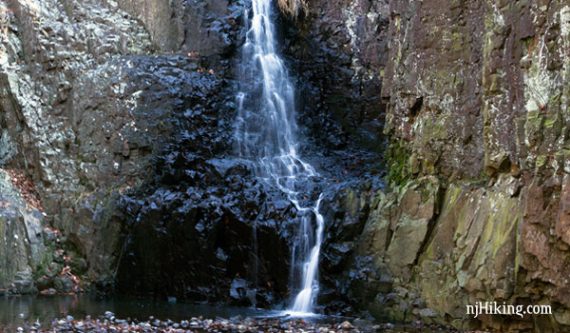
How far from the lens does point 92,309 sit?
11.9m

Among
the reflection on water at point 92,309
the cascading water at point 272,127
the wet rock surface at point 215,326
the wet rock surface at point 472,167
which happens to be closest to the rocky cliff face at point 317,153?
the wet rock surface at point 472,167

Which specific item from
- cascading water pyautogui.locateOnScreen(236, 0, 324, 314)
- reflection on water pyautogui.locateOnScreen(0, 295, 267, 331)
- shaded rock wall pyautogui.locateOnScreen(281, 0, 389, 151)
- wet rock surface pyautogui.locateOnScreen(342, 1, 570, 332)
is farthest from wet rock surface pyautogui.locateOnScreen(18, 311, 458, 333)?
shaded rock wall pyautogui.locateOnScreen(281, 0, 389, 151)

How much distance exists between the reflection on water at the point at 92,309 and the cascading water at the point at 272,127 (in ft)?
5.67

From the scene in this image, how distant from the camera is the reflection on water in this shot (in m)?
11.1

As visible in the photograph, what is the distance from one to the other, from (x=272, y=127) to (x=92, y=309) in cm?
597

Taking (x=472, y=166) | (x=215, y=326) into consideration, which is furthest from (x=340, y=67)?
(x=215, y=326)

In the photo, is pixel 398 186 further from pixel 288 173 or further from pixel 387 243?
pixel 288 173

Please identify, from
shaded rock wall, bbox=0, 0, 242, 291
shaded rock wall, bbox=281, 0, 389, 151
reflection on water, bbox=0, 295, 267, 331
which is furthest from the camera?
shaded rock wall, bbox=281, 0, 389, 151

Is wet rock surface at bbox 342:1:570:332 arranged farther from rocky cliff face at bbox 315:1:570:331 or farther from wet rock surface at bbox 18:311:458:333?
wet rock surface at bbox 18:311:458:333

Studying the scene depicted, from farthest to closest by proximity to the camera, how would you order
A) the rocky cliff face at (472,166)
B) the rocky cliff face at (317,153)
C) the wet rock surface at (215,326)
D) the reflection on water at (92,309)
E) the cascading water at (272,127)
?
the cascading water at (272,127)
the reflection on water at (92,309)
the wet rock surface at (215,326)
the rocky cliff face at (317,153)
the rocky cliff face at (472,166)

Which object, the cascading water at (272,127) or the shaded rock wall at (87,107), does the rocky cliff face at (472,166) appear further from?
the shaded rock wall at (87,107)

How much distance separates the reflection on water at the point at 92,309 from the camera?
11.1 meters

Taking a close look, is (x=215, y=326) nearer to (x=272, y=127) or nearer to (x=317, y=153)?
(x=317, y=153)

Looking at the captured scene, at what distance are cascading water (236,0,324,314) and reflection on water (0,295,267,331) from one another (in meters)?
1.73
